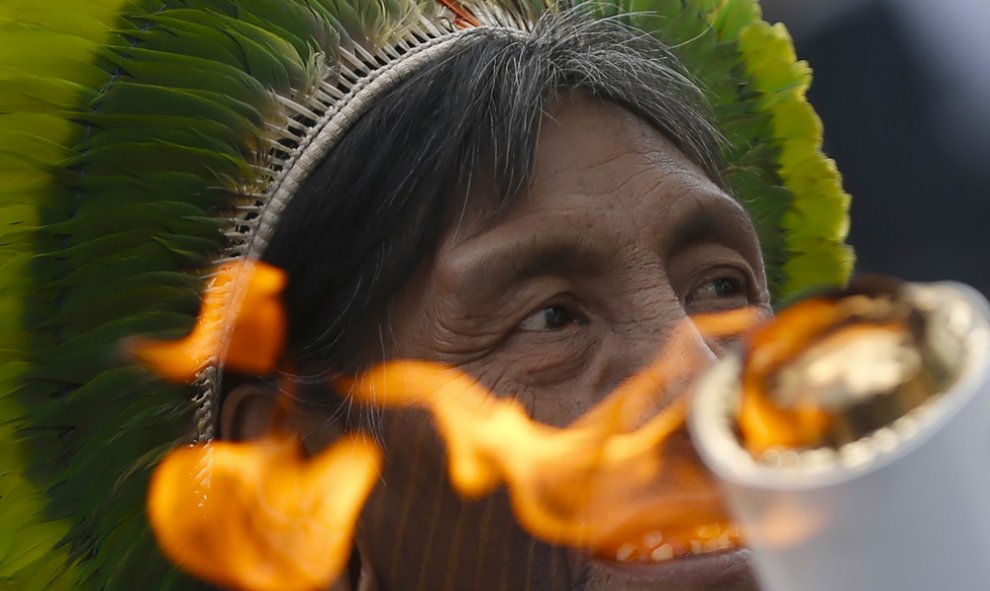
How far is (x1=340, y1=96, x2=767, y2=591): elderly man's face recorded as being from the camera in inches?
75.5

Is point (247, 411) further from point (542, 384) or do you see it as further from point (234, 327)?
point (542, 384)

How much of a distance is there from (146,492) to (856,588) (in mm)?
1691

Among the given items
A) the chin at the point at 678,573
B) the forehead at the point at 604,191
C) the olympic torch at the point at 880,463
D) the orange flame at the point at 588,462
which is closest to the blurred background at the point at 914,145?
the forehead at the point at 604,191

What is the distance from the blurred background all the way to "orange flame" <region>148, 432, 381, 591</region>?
3874mm

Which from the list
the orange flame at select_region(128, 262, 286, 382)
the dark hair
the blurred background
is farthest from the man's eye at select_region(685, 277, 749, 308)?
the blurred background

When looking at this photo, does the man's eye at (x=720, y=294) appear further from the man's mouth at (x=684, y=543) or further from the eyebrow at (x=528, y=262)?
the man's mouth at (x=684, y=543)

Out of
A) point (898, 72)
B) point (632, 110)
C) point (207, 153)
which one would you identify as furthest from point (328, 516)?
point (898, 72)

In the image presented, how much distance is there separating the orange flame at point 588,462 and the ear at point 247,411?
31cm

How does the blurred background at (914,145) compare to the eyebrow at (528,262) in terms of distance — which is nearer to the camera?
the eyebrow at (528,262)

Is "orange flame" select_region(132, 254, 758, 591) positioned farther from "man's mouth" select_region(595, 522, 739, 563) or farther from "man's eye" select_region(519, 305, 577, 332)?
"man's eye" select_region(519, 305, 577, 332)

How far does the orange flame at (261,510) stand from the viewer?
2127 millimetres

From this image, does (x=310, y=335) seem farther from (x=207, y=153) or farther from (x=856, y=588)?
(x=856, y=588)

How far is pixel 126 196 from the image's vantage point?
6.84 feet

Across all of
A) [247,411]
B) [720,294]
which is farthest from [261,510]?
[720,294]
